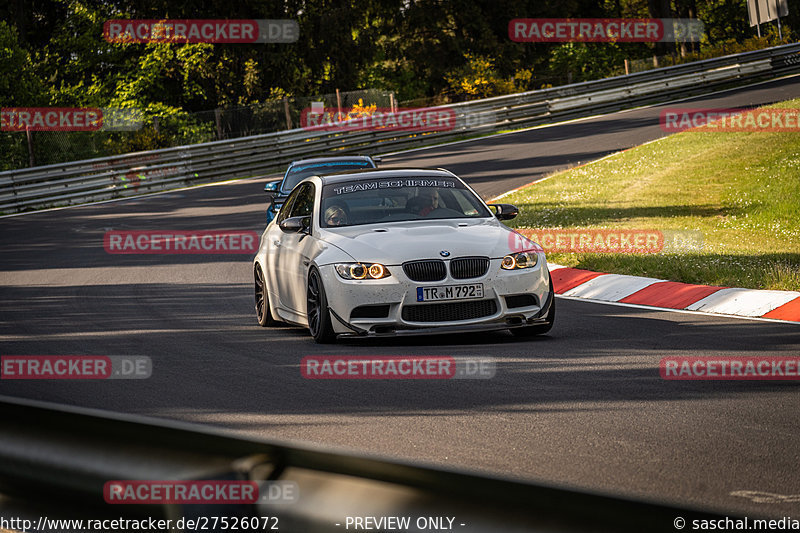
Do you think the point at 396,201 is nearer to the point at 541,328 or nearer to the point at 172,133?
the point at 541,328

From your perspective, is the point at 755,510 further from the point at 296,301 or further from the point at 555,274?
the point at 555,274

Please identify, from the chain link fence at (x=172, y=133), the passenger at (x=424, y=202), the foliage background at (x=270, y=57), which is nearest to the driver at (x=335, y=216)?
the passenger at (x=424, y=202)

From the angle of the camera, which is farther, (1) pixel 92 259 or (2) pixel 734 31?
(2) pixel 734 31

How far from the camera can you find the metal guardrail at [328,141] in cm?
3203

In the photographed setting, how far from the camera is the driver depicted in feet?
34.5

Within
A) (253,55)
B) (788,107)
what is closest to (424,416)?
(788,107)

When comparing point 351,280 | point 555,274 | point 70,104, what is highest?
point 70,104

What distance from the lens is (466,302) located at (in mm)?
9273

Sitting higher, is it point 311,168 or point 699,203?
point 311,168

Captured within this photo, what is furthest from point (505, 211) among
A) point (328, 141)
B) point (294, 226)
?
point (328, 141)

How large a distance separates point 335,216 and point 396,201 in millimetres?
640

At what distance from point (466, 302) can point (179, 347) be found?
2.74m

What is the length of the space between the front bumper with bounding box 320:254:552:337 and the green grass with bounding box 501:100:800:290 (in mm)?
3407

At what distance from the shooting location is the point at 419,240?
31.4 ft
